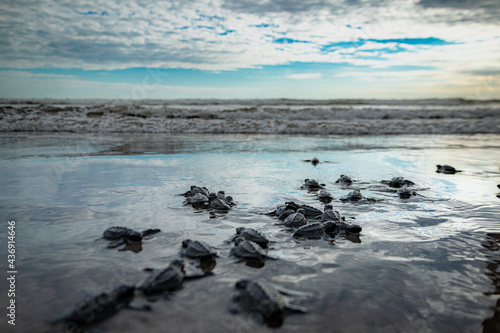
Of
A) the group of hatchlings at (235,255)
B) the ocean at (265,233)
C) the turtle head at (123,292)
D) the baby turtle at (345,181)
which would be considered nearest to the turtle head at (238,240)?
the group of hatchlings at (235,255)

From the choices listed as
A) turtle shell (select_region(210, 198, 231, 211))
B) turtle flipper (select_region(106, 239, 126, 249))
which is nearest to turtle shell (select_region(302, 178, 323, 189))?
turtle shell (select_region(210, 198, 231, 211))

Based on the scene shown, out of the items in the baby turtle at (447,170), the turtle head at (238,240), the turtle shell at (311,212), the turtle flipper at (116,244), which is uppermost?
the baby turtle at (447,170)

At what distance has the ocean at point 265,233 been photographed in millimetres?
A: 2189

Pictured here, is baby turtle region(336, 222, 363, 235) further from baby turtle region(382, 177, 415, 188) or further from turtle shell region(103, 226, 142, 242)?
baby turtle region(382, 177, 415, 188)

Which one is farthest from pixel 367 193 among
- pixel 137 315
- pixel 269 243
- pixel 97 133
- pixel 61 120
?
pixel 61 120

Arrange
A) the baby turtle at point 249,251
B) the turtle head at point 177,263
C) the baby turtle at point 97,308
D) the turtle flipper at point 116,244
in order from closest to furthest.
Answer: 1. the baby turtle at point 97,308
2. the turtle head at point 177,263
3. the baby turtle at point 249,251
4. the turtle flipper at point 116,244

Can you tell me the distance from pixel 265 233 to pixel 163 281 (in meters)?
1.47

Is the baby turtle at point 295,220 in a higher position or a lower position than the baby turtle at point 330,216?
lower

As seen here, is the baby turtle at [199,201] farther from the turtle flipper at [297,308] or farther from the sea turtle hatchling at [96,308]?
the turtle flipper at [297,308]

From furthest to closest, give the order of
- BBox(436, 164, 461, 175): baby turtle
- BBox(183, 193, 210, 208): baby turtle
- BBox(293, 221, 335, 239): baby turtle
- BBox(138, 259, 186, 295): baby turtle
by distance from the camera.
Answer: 1. BBox(436, 164, 461, 175): baby turtle
2. BBox(183, 193, 210, 208): baby turtle
3. BBox(293, 221, 335, 239): baby turtle
4. BBox(138, 259, 186, 295): baby turtle

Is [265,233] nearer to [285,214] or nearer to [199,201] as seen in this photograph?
[285,214]

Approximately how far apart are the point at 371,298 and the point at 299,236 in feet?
3.97

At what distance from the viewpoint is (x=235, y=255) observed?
3000 millimetres

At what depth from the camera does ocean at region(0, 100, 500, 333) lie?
219 cm
